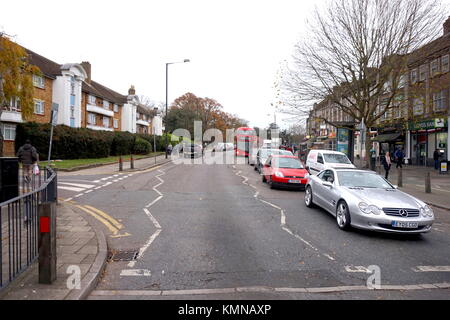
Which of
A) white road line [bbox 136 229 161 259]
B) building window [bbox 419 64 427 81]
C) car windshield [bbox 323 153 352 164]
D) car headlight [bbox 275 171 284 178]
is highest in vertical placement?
building window [bbox 419 64 427 81]

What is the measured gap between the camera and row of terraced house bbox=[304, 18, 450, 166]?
2062 centimetres

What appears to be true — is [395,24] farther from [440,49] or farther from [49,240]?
[49,240]

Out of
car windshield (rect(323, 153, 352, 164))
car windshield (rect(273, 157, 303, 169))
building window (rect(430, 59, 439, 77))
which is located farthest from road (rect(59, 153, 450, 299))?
building window (rect(430, 59, 439, 77))

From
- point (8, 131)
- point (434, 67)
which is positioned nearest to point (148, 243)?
point (434, 67)

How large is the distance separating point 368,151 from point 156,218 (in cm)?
1851

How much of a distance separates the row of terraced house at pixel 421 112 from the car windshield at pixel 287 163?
8.44m

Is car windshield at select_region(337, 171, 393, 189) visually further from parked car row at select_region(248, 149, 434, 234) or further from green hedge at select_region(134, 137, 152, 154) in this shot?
green hedge at select_region(134, 137, 152, 154)

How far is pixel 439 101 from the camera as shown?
2530 centimetres

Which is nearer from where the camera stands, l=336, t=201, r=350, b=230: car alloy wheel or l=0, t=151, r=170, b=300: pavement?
l=0, t=151, r=170, b=300: pavement

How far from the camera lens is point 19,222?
14.3 ft

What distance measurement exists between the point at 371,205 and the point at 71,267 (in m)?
5.52

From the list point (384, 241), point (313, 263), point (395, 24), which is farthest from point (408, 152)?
point (313, 263)

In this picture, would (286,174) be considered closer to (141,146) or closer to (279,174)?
(279,174)

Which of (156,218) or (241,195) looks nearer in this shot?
(156,218)
